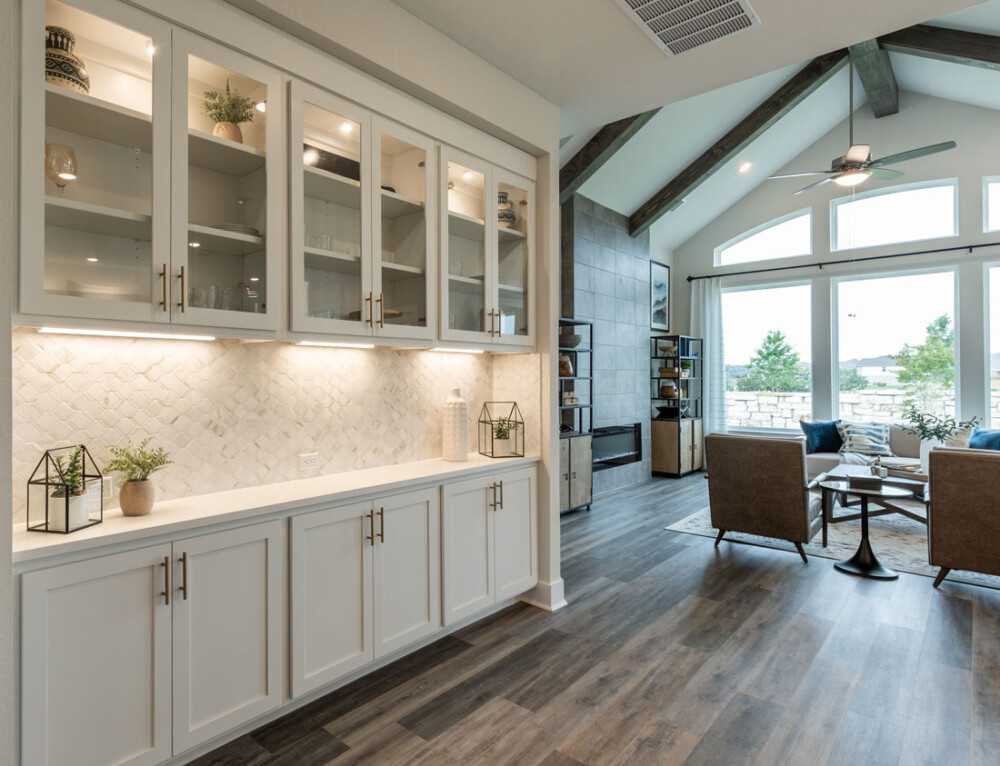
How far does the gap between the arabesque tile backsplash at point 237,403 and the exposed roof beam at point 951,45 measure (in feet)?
16.0

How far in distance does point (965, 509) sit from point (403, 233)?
12.1 feet

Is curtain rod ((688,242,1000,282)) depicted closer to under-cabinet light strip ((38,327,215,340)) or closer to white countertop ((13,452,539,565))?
white countertop ((13,452,539,565))

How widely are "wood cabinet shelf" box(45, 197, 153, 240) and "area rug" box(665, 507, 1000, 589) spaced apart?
4.57 metres

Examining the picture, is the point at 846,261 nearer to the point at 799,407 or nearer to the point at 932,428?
the point at 799,407

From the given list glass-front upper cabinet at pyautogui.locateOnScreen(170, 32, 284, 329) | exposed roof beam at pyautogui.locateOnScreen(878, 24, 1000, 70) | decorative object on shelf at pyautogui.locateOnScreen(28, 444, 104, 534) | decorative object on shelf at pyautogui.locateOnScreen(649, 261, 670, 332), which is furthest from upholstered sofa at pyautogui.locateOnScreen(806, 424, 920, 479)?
decorative object on shelf at pyautogui.locateOnScreen(28, 444, 104, 534)

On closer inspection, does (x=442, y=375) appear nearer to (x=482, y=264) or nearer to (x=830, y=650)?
(x=482, y=264)

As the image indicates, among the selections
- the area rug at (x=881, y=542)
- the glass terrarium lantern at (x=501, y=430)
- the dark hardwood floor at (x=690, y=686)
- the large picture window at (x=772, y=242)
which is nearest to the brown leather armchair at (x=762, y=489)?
the area rug at (x=881, y=542)

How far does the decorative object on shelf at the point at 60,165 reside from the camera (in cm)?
166

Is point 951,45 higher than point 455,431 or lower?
higher

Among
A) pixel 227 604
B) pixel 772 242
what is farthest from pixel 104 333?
pixel 772 242

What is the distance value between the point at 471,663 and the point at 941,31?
6368 millimetres

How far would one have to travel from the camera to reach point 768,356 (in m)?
8.15

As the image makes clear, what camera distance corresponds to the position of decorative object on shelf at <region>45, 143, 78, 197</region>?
1660mm

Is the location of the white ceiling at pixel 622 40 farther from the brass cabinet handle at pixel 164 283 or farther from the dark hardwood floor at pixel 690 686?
the dark hardwood floor at pixel 690 686
